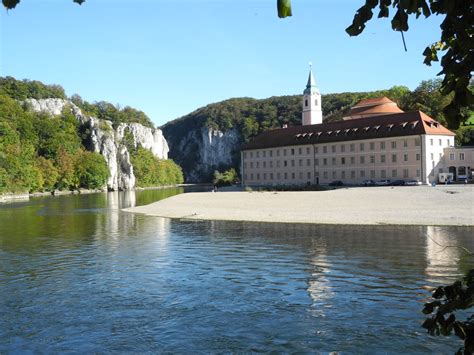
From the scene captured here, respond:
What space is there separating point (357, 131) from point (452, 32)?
8666 cm

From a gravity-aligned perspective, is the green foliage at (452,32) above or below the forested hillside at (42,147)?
below

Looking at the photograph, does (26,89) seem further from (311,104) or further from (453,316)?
(453,316)

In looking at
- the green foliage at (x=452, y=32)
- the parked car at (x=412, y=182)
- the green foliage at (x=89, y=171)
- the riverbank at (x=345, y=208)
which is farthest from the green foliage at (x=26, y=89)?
the green foliage at (x=452, y=32)

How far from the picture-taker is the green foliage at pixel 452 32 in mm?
3776

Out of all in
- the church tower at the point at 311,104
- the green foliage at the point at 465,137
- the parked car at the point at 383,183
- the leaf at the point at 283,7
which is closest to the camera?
the leaf at the point at 283,7

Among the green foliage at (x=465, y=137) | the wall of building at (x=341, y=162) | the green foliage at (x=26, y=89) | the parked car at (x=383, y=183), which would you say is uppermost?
the green foliage at (x=26, y=89)

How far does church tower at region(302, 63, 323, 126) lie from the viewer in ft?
370

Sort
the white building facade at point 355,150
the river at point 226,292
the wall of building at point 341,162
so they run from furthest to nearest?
the wall of building at point 341,162, the white building facade at point 355,150, the river at point 226,292

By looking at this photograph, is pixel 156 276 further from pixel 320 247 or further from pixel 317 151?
pixel 317 151

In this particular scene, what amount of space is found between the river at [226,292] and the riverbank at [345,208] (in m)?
7.72

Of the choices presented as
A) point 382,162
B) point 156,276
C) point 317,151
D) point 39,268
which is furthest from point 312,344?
point 317,151

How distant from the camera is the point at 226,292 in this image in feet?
56.3

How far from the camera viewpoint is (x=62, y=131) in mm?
162625

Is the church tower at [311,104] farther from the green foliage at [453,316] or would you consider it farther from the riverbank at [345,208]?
the green foliage at [453,316]
